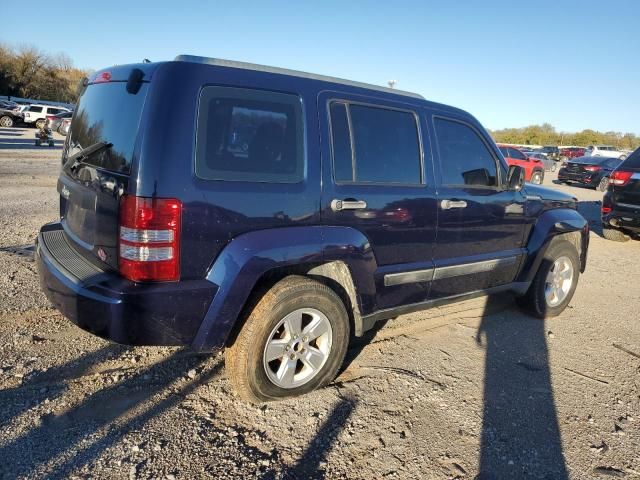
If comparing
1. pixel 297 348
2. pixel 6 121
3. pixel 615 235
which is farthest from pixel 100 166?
pixel 6 121

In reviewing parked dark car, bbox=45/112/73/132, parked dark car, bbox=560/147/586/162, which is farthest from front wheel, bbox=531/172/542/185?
parked dark car, bbox=45/112/73/132

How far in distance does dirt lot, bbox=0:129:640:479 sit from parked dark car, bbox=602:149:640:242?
464 centimetres

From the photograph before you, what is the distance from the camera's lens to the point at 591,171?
19859 mm

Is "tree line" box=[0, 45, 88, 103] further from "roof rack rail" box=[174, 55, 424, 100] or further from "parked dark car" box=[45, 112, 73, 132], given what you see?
"roof rack rail" box=[174, 55, 424, 100]

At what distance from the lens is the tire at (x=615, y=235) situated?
30.0 feet

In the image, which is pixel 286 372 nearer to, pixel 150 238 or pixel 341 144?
pixel 150 238

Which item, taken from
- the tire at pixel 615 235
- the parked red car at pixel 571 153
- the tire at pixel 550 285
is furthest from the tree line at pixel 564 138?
the tire at pixel 550 285

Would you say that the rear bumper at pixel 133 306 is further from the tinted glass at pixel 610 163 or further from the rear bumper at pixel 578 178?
the tinted glass at pixel 610 163

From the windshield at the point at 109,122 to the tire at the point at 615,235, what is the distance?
9320mm

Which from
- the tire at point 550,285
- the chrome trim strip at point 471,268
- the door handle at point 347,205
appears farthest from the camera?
the tire at point 550,285

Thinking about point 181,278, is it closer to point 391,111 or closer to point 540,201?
point 391,111

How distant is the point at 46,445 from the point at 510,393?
2875 mm

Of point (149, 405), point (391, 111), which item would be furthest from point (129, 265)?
→ point (391, 111)

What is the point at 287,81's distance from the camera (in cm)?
289
